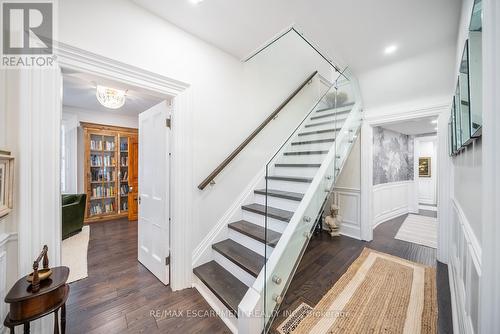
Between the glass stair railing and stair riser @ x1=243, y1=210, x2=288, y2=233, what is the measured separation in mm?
11

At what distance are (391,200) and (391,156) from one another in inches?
45.6

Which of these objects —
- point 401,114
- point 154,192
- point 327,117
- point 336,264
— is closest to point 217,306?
point 154,192

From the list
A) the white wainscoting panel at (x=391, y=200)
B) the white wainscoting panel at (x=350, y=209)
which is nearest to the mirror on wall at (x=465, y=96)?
the white wainscoting panel at (x=350, y=209)

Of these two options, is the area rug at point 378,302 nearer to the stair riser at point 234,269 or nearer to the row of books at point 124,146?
the stair riser at point 234,269

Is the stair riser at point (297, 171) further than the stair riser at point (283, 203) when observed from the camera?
Yes

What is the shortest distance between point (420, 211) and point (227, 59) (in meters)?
6.75

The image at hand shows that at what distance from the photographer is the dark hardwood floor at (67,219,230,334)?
162cm

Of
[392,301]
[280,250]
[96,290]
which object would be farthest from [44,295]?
[392,301]

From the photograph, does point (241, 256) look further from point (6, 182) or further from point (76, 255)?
point (76, 255)

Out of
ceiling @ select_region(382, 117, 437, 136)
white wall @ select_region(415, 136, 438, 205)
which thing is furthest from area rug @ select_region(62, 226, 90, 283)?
white wall @ select_region(415, 136, 438, 205)

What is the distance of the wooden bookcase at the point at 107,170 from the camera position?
4.51 meters

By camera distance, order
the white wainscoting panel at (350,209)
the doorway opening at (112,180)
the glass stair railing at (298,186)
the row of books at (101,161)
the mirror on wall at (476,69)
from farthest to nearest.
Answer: the row of books at (101,161), the white wainscoting panel at (350,209), the doorway opening at (112,180), the glass stair railing at (298,186), the mirror on wall at (476,69)

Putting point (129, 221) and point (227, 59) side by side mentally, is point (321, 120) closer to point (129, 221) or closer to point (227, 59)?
point (227, 59)

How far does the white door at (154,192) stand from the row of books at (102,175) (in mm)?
2941
